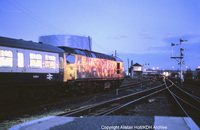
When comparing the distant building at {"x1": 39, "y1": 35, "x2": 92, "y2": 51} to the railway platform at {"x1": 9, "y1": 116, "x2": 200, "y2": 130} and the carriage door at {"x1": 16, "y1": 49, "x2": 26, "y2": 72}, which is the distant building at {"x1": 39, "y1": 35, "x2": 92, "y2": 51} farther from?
the railway platform at {"x1": 9, "y1": 116, "x2": 200, "y2": 130}

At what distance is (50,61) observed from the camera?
42.2ft

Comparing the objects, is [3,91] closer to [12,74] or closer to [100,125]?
[12,74]

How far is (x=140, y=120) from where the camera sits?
7562 mm

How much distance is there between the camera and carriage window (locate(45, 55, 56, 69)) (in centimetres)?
1251

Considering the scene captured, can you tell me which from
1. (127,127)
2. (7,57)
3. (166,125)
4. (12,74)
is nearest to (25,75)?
(12,74)

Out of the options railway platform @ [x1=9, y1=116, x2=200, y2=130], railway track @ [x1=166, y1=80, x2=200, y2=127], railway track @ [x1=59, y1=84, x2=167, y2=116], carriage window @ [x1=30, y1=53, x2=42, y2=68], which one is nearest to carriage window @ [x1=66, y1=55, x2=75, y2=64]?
carriage window @ [x1=30, y1=53, x2=42, y2=68]

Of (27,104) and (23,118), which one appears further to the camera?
(27,104)

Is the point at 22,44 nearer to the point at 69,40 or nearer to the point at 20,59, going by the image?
the point at 20,59

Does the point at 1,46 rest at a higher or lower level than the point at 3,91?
higher

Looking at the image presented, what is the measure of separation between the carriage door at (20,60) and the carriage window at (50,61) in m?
1.76

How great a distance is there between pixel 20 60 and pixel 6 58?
856mm

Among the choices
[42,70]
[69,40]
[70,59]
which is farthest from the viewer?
[69,40]

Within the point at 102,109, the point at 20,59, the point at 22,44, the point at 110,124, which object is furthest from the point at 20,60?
the point at 110,124

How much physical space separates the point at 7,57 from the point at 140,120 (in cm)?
768
